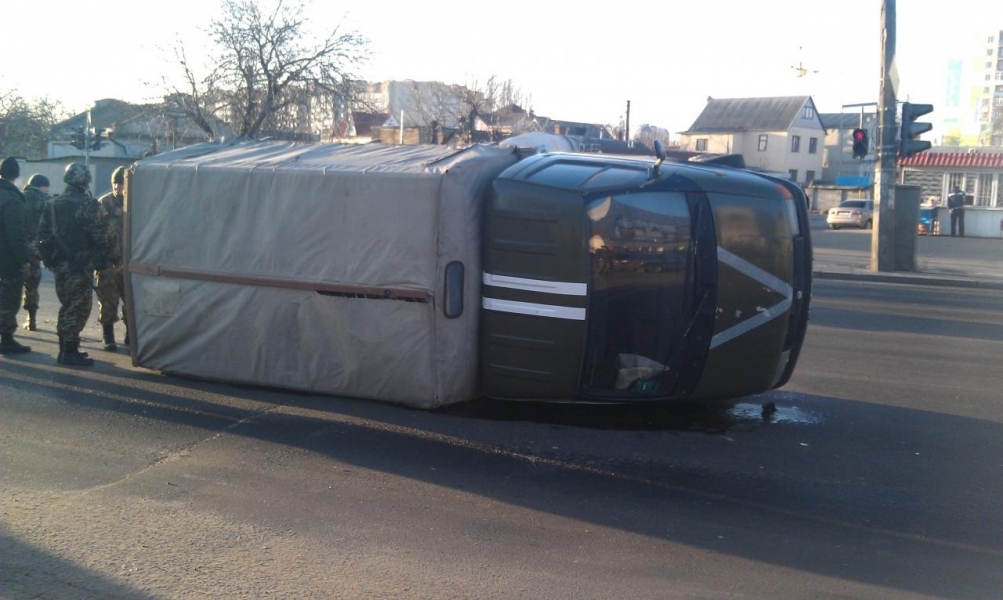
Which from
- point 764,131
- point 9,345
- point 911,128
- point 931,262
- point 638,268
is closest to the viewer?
point 638,268

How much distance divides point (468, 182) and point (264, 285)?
196 centimetres

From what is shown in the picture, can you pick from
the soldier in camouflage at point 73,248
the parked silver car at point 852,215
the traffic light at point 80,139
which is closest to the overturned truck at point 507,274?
the soldier in camouflage at point 73,248

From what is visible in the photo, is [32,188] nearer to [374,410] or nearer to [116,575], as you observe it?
[374,410]

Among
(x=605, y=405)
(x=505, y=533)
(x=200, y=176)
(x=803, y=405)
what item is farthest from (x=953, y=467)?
(x=200, y=176)

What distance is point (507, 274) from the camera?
7.03m

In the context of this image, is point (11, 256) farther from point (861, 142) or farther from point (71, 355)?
point (861, 142)

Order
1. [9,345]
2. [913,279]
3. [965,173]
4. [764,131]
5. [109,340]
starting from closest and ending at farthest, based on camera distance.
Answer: [9,345] < [109,340] < [913,279] < [965,173] < [764,131]

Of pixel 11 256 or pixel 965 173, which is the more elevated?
pixel 965 173

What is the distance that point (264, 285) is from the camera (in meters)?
7.62

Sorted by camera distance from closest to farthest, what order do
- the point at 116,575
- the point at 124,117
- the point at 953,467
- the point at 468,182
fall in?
the point at 116,575
the point at 953,467
the point at 468,182
the point at 124,117

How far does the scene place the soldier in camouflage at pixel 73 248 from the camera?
886 centimetres

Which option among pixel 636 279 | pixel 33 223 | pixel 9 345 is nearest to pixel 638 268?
pixel 636 279

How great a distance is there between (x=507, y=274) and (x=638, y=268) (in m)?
0.99

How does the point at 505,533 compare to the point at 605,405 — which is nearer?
the point at 505,533
